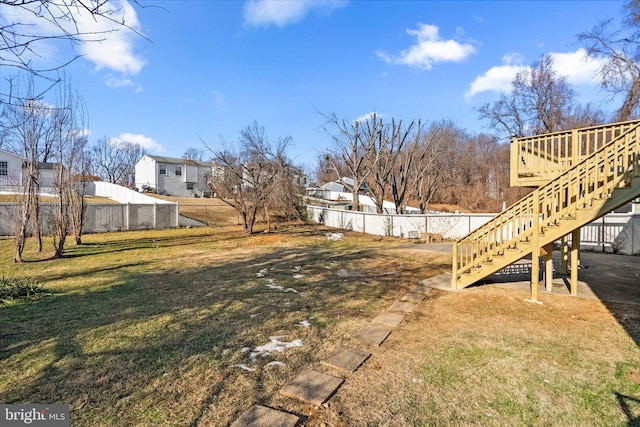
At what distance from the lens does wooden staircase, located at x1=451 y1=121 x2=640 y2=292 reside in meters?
4.71

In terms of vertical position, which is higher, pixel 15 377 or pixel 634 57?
pixel 634 57

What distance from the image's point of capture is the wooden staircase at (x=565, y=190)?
4715 mm

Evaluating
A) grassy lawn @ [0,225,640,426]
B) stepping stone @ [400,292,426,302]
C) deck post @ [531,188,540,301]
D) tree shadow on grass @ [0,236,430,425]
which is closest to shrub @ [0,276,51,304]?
grassy lawn @ [0,225,640,426]

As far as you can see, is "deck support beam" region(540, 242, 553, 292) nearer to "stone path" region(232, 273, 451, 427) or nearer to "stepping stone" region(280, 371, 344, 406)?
"stone path" region(232, 273, 451, 427)

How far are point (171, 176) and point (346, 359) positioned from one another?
34254mm

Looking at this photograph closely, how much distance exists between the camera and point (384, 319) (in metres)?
4.41

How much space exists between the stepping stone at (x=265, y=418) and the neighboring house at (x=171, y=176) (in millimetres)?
31787

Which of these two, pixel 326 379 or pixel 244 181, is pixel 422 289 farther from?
pixel 244 181

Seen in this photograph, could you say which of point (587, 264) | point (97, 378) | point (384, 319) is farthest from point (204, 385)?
point (587, 264)

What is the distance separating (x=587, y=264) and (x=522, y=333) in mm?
6357

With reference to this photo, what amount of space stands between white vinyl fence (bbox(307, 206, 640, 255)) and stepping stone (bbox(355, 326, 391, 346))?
32.9 feet

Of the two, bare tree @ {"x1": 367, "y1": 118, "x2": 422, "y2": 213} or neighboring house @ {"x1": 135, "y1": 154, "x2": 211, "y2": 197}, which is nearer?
bare tree @ {"x1": 367, "y1": 118, "x2": 422, "y2": 213}

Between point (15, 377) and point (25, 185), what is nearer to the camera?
point (15, 377)

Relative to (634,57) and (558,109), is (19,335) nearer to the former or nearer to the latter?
(634,57)
